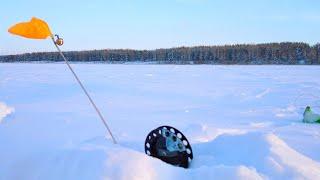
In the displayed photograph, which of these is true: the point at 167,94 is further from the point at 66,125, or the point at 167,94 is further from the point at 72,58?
the point at 72,58

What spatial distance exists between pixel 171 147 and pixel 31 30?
1606 millimetres

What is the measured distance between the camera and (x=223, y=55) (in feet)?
295

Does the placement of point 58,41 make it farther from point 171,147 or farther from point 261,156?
point 261,156

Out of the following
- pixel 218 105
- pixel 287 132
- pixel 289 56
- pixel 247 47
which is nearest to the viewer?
pixel 287 132

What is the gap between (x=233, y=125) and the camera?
7566 millimetres

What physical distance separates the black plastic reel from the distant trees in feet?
248

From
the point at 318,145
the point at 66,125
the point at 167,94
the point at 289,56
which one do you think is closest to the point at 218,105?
the point at 167,94

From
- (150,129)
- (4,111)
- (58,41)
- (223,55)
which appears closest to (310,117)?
(150,129)

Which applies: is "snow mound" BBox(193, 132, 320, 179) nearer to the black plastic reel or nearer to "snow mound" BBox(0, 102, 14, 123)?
the black plastic reel

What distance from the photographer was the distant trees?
8156 centimetres

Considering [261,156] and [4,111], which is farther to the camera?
[4,111]

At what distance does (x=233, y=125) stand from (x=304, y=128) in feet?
4.11

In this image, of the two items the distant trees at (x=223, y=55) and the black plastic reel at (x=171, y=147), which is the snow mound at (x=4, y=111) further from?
the distant trees at (x=223, y=55)

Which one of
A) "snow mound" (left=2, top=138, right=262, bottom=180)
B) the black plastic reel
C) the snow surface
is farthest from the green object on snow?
"snow mound" (left=2, top=138, right=262, bottom=180)
